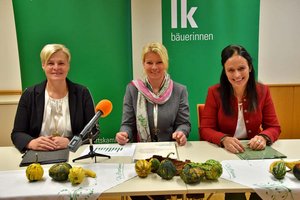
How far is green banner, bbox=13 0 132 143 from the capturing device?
3.25 m

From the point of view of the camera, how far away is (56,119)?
2.25m

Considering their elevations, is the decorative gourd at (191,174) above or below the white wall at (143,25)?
below

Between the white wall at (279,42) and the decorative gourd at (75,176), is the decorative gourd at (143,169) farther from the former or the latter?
the white wall at (279,42)

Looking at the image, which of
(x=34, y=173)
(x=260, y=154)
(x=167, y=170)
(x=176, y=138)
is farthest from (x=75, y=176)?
Result: (x=260, y=154)

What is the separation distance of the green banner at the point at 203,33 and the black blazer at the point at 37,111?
1431 mm

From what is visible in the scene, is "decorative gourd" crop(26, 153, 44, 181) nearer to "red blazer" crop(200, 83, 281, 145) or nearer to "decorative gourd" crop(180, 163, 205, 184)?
"decorative gourd" crop(180, 163, 205, 184)

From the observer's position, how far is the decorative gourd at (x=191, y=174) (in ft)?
4.75

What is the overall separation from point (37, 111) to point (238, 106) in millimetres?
1463

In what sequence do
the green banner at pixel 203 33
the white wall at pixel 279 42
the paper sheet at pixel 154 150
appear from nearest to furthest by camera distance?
1. the paper sheet at pixel 154 150
2. the green banner at pixel 203 33
3. the white wall at pixel 279 42

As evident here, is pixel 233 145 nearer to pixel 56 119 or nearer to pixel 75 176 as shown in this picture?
pixel 75 176

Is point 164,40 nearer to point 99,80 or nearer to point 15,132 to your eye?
point 99,80

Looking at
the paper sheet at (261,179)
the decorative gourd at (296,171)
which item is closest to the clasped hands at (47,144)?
the paper sheet at (261,179)

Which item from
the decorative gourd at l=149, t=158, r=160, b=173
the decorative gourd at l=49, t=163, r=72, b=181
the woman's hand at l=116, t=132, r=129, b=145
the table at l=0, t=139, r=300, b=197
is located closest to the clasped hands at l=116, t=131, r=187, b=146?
the woman's hand at l=116, t=132, r=129, b=145

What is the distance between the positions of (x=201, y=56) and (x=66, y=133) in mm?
1854
